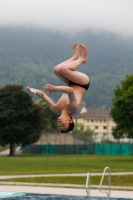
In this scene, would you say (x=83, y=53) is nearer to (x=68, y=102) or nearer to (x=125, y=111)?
(x=68, y=102)

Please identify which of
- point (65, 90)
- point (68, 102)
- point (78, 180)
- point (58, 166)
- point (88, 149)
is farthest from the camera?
point (88, 149)

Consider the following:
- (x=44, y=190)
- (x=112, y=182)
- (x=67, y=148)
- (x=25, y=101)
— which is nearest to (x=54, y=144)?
(x=67, y=148)

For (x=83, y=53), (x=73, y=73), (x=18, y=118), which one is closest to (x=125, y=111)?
(x=18, y=118)

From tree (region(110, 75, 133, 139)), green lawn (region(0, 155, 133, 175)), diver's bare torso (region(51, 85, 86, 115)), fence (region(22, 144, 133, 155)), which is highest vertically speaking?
tree (region(110, 75, 133, 139))

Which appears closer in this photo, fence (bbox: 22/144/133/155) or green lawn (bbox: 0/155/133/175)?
green lawn (bbox: 0/155/133/175)

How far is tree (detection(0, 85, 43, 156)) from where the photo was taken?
308 ft

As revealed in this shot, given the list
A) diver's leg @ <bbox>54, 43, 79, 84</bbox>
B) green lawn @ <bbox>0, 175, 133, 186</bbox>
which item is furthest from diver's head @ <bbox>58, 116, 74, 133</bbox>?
green lawn @ <bbox>0, 175, 133, 186</bbox>

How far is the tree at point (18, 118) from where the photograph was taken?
93.9 meters

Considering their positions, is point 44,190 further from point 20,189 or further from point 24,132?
point 24,132

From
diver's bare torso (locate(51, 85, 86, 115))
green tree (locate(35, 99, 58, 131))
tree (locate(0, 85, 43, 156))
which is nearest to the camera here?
diver's bare torso (locate(51, 85, 86, 115))

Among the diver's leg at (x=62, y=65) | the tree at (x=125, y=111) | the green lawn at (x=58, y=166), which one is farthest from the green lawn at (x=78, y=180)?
the tree at (x=125, y=111)

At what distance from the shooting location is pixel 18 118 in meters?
96.8

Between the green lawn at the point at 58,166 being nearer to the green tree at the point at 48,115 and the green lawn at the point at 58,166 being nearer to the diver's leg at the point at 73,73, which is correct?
the diver's leg at the point at 73,73

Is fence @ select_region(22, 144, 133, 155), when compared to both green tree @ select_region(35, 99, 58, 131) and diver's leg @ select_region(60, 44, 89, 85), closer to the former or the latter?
green tree @ select_region(35, 99, 58, 131)
